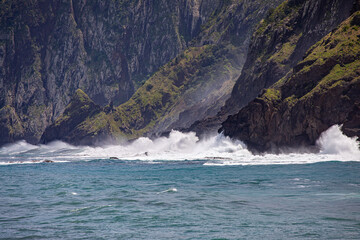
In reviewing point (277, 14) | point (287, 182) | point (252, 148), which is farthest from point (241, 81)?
point (287, 182)

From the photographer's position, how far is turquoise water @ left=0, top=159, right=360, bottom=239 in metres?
23.0

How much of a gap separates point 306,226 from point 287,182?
60.5 feet

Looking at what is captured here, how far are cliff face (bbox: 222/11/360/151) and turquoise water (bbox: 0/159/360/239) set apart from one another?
36.0 metres

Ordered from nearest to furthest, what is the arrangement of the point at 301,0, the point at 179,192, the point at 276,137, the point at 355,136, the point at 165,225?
the point at 165,225 → the point at 179,192 → the point at 355,136 → the point at 276,137 → the point at 301,0

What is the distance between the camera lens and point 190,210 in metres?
29.0

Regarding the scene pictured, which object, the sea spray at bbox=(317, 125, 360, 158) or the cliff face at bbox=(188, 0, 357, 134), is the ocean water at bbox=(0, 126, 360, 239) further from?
the cliff face at bbox=(188, 0, 357, 134)

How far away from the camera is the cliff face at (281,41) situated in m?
123

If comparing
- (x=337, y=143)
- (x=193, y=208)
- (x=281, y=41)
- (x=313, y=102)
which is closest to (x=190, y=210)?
(x=193, y=208)

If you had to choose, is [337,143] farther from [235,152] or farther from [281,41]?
[281,41]

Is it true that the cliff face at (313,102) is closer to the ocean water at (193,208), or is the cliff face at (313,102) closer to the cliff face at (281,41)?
the cliff face at (281,41)

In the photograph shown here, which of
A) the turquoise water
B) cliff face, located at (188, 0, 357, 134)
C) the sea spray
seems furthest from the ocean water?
cliff face, located at (188, 0, 357, 134)

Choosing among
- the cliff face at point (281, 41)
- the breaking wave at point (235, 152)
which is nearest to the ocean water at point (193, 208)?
the breaking wave at point (235, 152)

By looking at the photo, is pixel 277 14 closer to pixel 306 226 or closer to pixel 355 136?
pixel 355 136

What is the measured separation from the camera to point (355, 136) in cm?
7388
